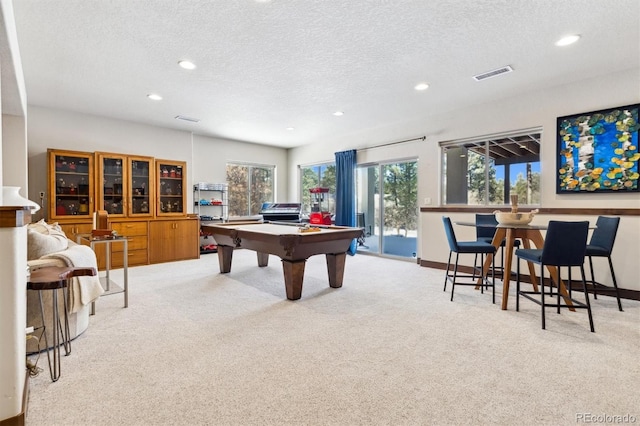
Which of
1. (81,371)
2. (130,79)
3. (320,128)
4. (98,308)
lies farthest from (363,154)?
(81,371)

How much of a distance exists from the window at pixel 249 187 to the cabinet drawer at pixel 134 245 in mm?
2250

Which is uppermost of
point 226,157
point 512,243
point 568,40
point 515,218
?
point 568,40

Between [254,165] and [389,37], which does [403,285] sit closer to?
[389,37]

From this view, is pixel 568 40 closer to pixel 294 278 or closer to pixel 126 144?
pixel 294 278

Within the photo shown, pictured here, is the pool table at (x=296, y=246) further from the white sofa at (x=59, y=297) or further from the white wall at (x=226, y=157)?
the white wall at (x=226, y=157)

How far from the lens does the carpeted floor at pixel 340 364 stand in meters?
1.61

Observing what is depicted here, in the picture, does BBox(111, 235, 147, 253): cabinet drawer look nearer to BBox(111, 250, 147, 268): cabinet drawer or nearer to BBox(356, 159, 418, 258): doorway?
BBox(111, 250, 147, 268): cabinet drawer

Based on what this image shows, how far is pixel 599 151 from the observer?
370 centimetres

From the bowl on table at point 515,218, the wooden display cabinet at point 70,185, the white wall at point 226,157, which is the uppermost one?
the white wall at point 226,157

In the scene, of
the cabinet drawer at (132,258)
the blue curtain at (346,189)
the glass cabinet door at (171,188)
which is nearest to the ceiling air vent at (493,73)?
the blue curtain at (346,189)

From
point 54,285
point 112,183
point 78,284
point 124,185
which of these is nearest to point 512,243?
point 54,285

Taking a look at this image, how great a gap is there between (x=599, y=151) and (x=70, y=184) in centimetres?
733

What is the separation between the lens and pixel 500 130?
4566 millimetres

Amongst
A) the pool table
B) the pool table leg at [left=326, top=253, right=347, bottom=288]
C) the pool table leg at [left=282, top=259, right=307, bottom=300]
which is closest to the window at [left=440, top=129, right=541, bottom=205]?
the pool table
